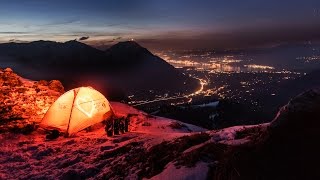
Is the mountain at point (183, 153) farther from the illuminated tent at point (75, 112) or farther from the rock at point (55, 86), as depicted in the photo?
the rock at point (55, 86)

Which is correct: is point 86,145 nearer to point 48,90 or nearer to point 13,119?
point 13,119

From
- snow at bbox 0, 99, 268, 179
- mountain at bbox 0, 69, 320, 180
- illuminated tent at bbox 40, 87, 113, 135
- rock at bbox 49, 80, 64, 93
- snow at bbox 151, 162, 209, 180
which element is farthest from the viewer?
rock at bbox 49, 80, 64, 93

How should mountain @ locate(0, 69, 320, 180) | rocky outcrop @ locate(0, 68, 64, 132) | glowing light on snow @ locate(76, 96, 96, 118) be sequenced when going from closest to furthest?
mountain @ locate(0, 69, 320, 180)
rocky outcrop @ locate(0, 68, 64, 132)
glowing light on snow @ locate(76, 96, 96, 118)

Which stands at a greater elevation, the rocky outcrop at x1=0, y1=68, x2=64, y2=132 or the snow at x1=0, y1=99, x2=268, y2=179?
the rocky outcrop at x1=0, y1=68, x2=64, y2=132

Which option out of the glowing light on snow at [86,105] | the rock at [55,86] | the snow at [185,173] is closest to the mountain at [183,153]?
the snow at [185,173]

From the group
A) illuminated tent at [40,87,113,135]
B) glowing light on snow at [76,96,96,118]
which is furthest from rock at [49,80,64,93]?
glowing light on snow at [76,96,96,118]

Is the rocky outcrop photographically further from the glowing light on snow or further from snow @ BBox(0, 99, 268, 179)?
the glowing light on snow

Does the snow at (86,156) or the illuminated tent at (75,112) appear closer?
the snow at (86,156)
